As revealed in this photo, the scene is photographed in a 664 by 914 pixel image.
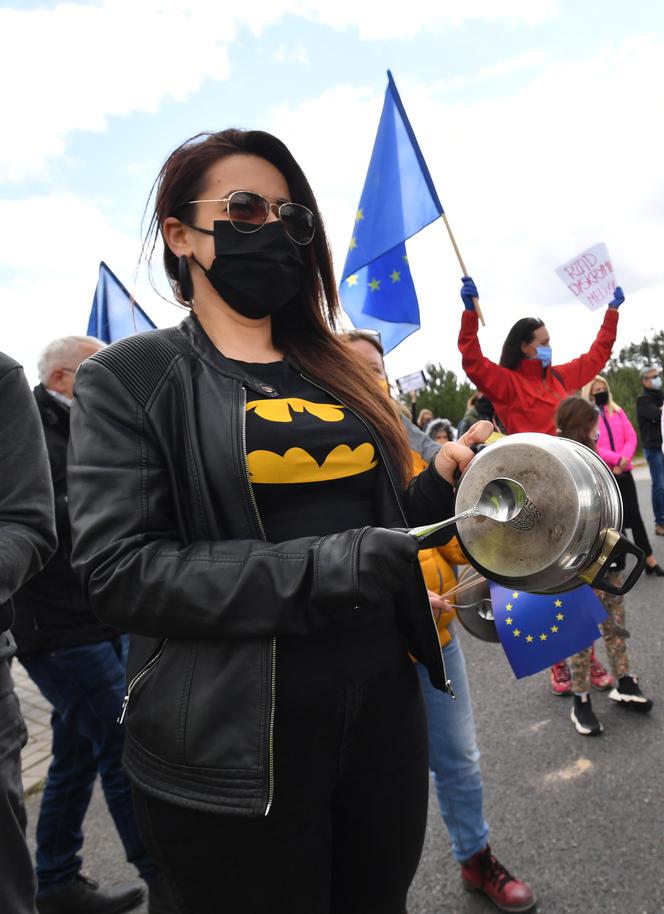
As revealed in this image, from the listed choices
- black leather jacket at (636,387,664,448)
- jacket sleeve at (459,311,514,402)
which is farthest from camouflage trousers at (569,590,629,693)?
black leather jacket at (636,387,664,448)

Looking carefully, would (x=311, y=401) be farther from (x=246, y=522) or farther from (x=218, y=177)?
(x=218, y=177)

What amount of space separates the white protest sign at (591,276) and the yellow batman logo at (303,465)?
3817 mm

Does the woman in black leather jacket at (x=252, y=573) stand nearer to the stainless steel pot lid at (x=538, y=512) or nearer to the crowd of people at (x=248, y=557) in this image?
the crowd of people at (x=248, y=557)

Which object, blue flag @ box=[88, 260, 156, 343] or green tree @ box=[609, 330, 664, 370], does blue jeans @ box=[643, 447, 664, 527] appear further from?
green tree @ box=[609, 330, 664, 370]

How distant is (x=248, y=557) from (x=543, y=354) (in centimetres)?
331

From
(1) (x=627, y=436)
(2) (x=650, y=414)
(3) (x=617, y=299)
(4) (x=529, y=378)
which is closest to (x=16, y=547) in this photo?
(4) (x=529, y=378)

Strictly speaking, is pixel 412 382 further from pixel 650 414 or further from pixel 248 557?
pixel 248 557

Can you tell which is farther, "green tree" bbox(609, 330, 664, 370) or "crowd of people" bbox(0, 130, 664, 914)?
"green tree" bbox(609, 330, 664, 370)

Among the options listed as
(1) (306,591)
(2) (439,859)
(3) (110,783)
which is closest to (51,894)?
(3) (110,783)

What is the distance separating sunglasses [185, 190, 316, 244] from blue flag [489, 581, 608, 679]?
107 centimetres

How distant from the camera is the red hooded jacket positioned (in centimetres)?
359

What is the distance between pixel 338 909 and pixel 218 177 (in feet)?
5.09

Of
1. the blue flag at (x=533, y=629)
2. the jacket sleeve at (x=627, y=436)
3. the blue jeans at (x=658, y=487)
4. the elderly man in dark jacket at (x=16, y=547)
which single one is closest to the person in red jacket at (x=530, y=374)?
the jacket sleeve at (x=627, y=436)

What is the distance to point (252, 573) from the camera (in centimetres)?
102
